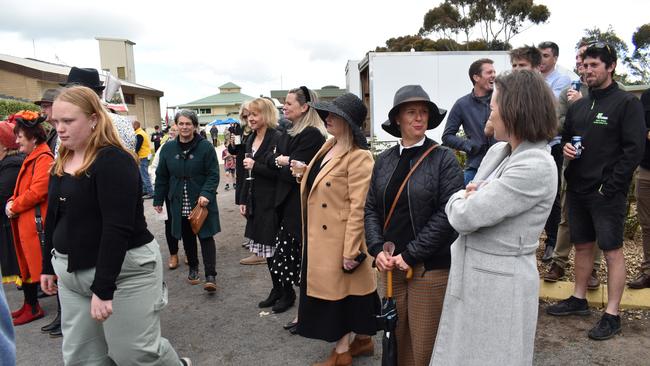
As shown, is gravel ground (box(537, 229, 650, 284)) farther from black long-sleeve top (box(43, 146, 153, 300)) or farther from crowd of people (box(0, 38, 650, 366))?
black long-sleeve top (box(43, 146, 153, 300))

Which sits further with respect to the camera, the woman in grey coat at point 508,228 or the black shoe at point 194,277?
the black shoe at point 194,277

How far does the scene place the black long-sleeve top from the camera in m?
2.42

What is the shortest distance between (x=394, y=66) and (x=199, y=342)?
919 centimetres

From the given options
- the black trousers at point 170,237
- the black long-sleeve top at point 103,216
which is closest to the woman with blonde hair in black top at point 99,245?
the black long-sleeve top at point 103,216

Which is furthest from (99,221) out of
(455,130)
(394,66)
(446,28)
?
(446,28)

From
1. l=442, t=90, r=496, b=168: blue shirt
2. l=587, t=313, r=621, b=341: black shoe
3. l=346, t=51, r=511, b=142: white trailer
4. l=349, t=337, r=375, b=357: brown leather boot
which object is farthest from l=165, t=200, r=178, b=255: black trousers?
l=346, t=51, r=511, b=142: white trailer

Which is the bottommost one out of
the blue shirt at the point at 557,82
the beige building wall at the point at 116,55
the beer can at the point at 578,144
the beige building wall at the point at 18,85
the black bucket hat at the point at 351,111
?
the beer can at the point at 578,144

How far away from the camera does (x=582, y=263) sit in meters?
3.89

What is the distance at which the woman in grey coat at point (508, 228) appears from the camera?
206cm

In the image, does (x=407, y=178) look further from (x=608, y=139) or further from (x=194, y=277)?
(x=194, y=277)

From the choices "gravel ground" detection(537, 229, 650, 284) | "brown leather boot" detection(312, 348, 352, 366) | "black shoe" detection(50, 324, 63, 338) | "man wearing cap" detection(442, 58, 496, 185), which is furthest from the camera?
"gravel ground" detection(537, 229, 650, 284)

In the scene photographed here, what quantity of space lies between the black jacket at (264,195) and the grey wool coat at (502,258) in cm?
Answer: 262

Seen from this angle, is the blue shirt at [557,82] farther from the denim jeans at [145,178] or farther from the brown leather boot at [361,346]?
the denim jeans at [145,178]

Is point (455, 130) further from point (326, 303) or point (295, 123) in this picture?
point (326, 303)
